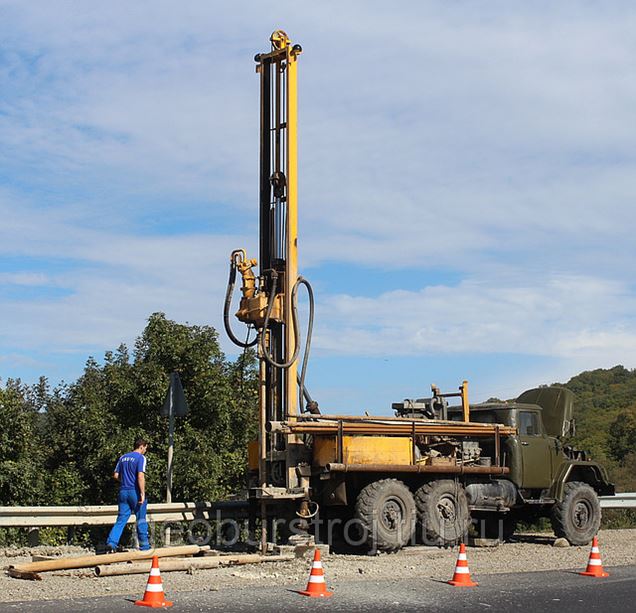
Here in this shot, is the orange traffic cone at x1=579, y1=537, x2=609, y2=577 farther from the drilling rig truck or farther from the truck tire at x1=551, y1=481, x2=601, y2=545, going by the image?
the truck tire at x1=551, y1=481, x2=601, y2=545

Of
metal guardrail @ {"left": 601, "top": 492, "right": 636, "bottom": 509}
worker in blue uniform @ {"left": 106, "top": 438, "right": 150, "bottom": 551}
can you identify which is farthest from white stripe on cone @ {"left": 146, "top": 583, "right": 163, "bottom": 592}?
metal guardrail @ {"left": 601, "top": 492, "right": 636, "bottom": 509}

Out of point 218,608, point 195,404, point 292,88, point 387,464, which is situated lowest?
point 218,608

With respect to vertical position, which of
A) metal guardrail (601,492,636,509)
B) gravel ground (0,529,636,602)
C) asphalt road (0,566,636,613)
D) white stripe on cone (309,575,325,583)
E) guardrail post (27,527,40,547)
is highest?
metal guardrail (601,492,636,509)

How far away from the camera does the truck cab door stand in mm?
17125

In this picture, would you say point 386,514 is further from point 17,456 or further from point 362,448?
point 17,456

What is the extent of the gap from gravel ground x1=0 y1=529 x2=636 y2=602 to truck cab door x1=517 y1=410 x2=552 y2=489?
1.08m

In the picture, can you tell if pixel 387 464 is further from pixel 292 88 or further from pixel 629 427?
pixel 629 427

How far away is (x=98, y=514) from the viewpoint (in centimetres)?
1423

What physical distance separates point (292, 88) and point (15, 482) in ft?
42.9

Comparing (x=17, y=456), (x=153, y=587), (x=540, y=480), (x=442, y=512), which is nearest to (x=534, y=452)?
(x=540, y=480)

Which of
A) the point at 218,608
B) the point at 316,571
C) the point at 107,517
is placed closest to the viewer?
the point at 218,608

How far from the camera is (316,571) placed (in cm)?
1055

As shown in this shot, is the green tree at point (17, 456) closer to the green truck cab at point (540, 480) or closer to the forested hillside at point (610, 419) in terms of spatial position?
the green truck cab at point (540, 480)

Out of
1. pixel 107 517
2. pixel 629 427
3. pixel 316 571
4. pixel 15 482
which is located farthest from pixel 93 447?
pixel 629 427
